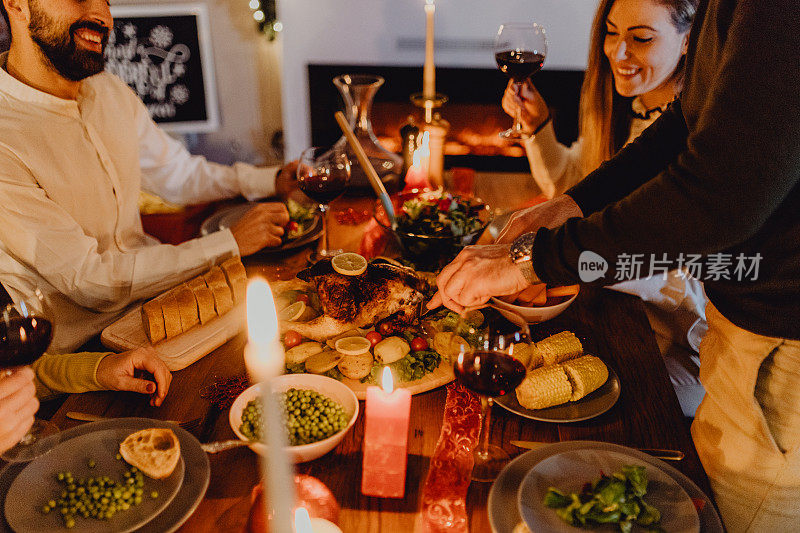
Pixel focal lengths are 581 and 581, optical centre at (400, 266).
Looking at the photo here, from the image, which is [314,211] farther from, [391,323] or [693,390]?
[693,390]

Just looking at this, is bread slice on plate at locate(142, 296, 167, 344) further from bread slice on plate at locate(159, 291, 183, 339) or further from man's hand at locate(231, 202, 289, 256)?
man's hand at locate(231, 202, 289, 256)

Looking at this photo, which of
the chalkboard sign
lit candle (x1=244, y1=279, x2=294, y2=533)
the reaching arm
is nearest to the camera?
lit candle (x1=244, y1=279, x2=294, y2=533)

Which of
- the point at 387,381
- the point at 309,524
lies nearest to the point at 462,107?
the point at 387,381

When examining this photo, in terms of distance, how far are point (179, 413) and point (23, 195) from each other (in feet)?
3.19

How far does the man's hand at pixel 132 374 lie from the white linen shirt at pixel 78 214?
1.41ft

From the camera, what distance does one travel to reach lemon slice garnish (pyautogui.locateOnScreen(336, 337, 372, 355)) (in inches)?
50.8

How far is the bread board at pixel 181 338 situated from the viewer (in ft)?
4.44

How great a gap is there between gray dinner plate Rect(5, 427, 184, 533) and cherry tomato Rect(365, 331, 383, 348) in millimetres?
490

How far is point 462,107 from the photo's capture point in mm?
4051

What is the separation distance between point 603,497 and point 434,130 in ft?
4.86

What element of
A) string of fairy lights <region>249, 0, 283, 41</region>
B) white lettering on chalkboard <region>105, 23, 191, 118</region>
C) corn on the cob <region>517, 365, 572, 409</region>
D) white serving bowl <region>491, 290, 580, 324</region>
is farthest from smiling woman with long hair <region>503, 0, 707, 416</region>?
white lettering on chalkboard <region>105, 23, 191, 118</region>

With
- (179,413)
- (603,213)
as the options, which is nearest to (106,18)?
(179,413)

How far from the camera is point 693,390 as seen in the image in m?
1.84

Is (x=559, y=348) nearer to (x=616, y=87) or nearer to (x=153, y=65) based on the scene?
(x=616, y=87)
